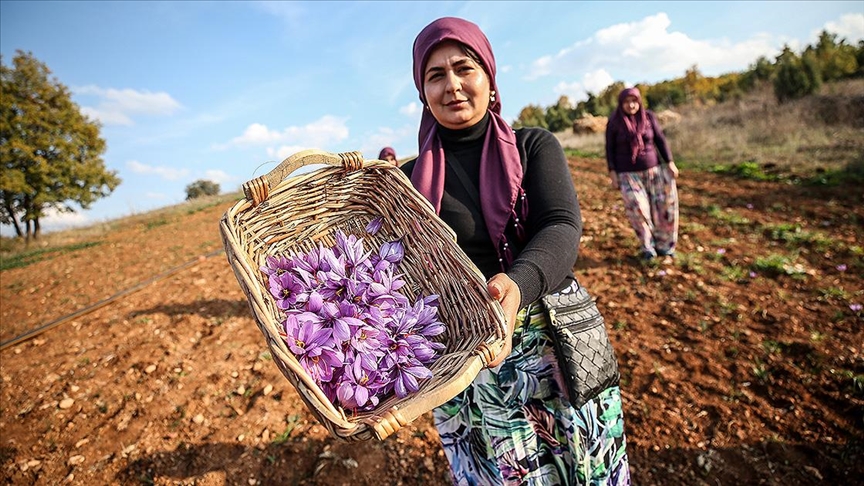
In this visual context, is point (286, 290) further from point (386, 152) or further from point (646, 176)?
point (386, 152)

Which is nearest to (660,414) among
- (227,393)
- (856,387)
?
(856,387)

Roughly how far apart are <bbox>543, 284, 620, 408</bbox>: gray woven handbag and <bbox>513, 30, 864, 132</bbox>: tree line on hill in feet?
30.9

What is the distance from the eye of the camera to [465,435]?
1.51 meters

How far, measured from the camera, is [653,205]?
4910 mm

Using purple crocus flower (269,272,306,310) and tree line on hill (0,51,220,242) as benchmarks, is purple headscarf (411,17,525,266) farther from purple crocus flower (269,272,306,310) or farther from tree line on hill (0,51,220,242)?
tree line on hill (0,51,220,242)

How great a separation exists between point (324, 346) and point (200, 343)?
12.0 ft

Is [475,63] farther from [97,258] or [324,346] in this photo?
[97,258]

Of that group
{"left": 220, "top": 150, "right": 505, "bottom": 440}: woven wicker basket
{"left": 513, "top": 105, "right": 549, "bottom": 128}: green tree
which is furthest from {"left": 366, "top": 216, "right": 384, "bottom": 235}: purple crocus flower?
{"left": 513, "top": 105, "right": 549, "bottom": 128}: green tree

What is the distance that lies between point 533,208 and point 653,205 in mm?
4204

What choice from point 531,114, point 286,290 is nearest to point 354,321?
point 286,290

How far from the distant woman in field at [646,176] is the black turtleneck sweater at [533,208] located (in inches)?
152

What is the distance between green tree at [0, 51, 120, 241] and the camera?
18656 millimetres

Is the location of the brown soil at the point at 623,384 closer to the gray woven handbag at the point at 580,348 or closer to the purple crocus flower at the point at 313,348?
the gray woven handbag at the point at 580,348

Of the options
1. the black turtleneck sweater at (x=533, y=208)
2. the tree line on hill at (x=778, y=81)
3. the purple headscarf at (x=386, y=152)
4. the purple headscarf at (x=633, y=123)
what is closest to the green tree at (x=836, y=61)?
the tree line on hill at (x=778, y=81)
